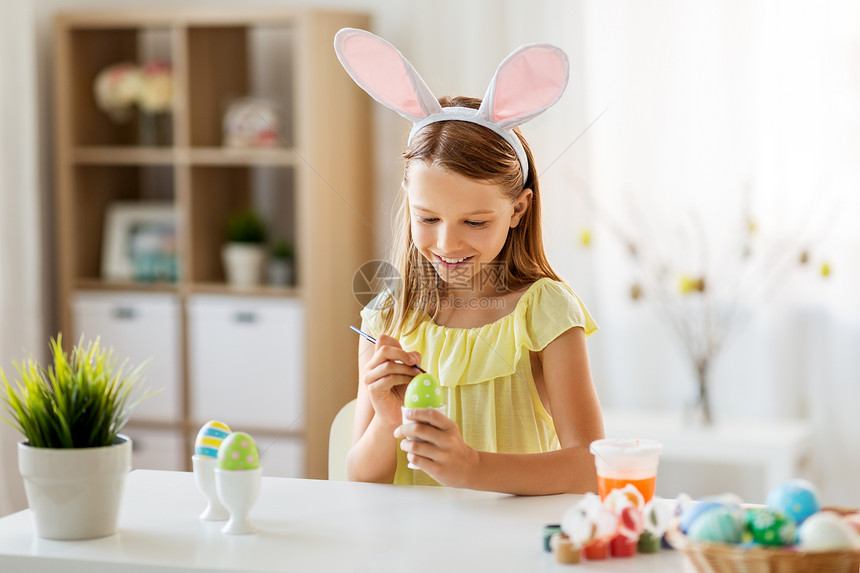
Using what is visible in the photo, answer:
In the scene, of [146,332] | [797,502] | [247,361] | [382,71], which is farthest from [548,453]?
[146,332]

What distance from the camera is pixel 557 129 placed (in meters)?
2.90

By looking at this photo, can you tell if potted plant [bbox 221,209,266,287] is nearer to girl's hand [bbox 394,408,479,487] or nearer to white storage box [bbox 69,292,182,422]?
white storage box [bbox 69,292,182,422]

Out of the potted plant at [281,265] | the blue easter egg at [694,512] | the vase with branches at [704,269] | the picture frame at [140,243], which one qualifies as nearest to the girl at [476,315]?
the blue easter egg at [694,512]

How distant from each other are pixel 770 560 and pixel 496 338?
57 cm

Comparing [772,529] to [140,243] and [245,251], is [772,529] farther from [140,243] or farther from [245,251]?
[140,243]

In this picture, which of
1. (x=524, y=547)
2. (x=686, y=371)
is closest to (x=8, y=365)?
(x=686, y=371)

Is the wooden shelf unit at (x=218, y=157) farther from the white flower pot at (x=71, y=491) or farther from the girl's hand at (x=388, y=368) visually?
the white flower pot at (x=71, y=491)

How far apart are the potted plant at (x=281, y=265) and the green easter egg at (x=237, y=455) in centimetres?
208

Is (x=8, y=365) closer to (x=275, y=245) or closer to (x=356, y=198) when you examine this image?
(x=275, y=245)

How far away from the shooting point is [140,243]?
316 cm

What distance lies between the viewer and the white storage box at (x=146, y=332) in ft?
10.1

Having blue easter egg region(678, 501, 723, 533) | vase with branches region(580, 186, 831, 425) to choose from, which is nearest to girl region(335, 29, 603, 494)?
blue easter egg region(678, 501, 723, 533)

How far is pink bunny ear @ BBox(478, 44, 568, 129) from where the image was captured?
A: 1.13 meters

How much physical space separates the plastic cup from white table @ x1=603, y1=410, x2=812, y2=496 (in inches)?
60.7
